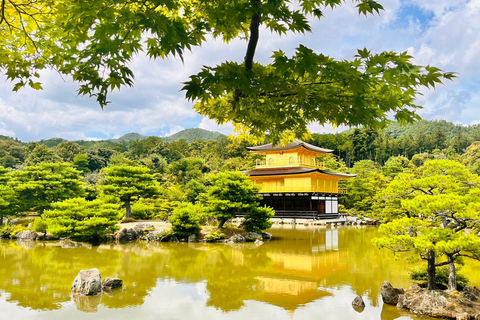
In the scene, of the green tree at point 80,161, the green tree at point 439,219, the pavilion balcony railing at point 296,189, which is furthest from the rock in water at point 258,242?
the green tree at point 80,161

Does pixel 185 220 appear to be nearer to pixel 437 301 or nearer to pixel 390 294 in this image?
pixel 390 294

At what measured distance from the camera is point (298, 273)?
790cm

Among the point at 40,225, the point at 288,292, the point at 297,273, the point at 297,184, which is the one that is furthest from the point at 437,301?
the point at 297,184

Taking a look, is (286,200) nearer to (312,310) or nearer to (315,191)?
(315,191)

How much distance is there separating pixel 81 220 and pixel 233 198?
17.8 ft

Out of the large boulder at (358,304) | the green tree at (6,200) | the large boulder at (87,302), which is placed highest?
the green tree at (6,200)

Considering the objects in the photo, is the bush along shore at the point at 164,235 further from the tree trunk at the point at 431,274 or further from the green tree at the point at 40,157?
the green tree at the point at 40,157

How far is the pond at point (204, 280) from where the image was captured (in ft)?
17.2

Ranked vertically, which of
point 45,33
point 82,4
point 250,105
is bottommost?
point 250,105

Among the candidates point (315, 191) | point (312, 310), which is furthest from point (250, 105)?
point (315, 191)

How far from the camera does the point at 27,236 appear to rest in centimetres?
1330

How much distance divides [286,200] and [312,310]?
57.7 feet

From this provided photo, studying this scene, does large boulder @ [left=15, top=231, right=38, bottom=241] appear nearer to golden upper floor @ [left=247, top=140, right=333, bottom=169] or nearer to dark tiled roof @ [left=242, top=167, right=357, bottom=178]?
dark tiled roof @ [left=242, top=167, right=357, bottom=178]

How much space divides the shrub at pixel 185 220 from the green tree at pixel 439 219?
781 cm
